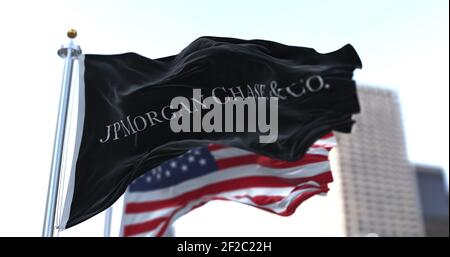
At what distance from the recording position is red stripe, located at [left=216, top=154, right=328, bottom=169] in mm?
9342

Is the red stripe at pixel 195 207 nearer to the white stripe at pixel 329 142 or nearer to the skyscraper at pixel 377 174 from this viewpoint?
the white stripe at pixel 329 142

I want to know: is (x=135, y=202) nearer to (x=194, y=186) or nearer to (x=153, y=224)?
(x=153, y=224)

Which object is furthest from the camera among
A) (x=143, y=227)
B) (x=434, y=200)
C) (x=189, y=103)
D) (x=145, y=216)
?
(x=434, y=200)

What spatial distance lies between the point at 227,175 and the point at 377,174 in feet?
547

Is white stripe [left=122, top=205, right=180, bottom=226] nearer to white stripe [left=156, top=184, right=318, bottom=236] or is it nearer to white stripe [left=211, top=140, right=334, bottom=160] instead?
white stripe [left=156, top=184, right=318, bottom=236]

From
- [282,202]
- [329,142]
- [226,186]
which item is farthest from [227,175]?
[329,142]

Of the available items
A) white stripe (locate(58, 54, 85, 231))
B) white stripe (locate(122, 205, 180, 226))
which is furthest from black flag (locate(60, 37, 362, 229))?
white stripe (locate(122, 205, 180, 226))

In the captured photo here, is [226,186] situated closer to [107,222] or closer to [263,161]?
[263,161]

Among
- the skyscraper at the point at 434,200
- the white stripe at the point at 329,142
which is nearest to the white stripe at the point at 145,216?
the white stripe at the point at 329,142

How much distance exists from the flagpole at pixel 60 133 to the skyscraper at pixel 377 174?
5698 inches

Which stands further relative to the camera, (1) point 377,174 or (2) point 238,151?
(1) point 377,174

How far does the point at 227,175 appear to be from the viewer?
1050 cm

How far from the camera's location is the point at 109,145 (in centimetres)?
905
